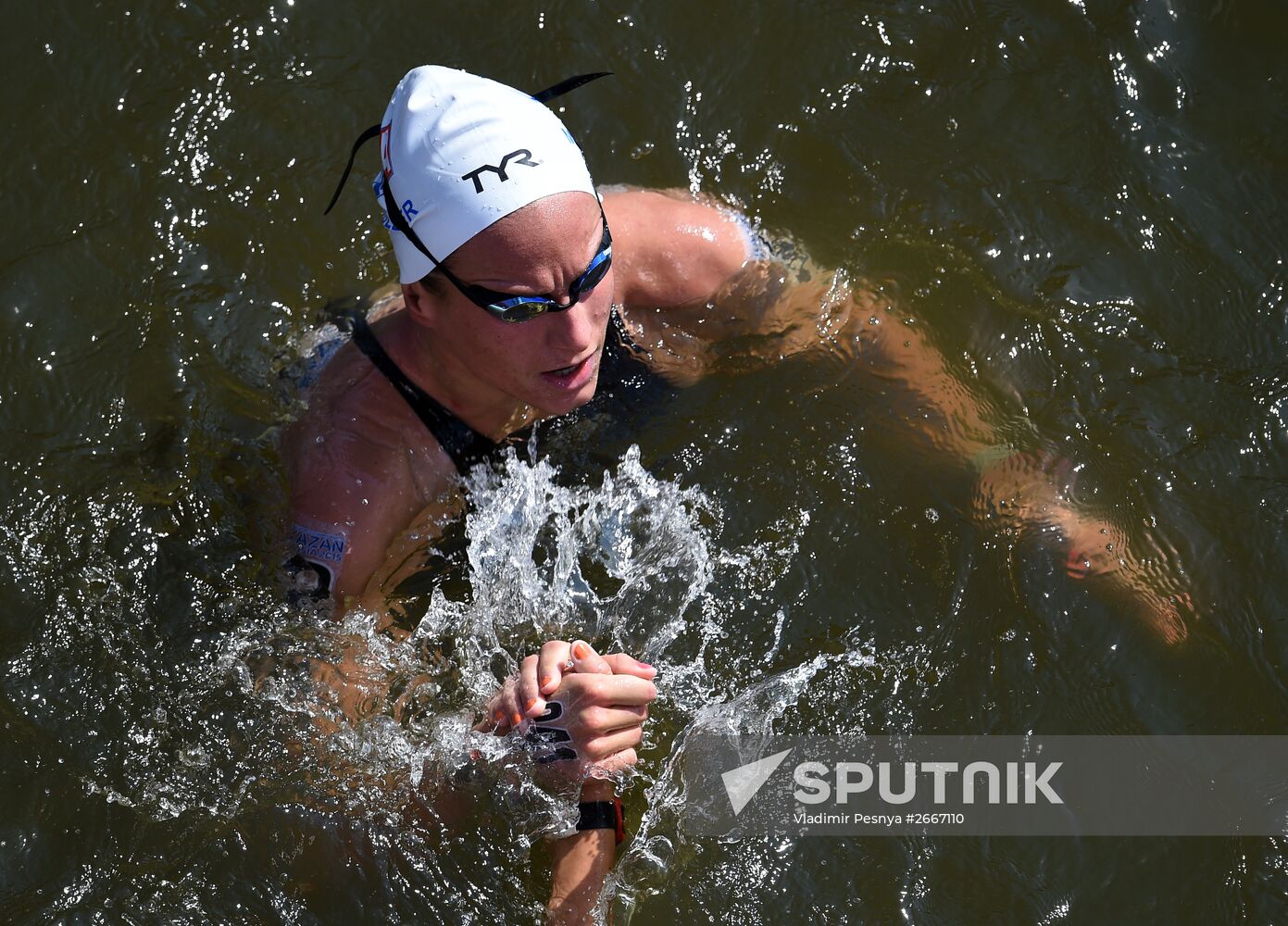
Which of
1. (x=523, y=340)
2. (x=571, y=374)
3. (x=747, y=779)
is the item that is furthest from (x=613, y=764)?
(x=523, y=340)

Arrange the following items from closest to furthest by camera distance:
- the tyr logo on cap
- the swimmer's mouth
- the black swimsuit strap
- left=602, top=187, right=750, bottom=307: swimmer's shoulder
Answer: the tyr logo on cap, the swimmer's mouth, the black swimsuit strap, left=602, top=187, right=750, bottom=307: swimmer's shoulder

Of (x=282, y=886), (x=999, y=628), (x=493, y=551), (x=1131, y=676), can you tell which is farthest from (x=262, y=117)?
(x=1131, y=676)

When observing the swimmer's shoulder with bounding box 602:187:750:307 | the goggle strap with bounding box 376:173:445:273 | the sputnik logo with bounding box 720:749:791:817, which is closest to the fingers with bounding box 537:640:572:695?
the sputnik logo with bounding box 720:749:791:817

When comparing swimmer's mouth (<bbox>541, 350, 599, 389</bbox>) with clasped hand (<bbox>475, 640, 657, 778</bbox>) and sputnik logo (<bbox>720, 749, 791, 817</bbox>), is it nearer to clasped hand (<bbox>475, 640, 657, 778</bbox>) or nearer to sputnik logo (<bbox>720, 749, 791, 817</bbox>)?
clasped hand (<bbox>475, 640, 657, 778</bbox>)

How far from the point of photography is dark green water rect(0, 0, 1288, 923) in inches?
167

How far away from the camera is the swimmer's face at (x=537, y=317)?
152 inches

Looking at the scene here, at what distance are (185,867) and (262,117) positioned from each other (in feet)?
11.1

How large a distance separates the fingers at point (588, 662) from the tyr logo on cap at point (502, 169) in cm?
145

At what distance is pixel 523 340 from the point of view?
4.04m

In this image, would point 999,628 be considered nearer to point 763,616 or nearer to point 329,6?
point 763,616

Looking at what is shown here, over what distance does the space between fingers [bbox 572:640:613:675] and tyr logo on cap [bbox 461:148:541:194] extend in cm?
145

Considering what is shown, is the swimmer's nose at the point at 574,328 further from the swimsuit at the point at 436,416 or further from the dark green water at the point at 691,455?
the dark green water at the point at 691,455

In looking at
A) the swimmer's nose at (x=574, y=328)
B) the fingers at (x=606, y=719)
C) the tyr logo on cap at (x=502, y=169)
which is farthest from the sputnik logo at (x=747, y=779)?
the tyr logo on cap at (x=502, y=169)

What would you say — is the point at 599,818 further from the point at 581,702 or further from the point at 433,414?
the point at 433,414
